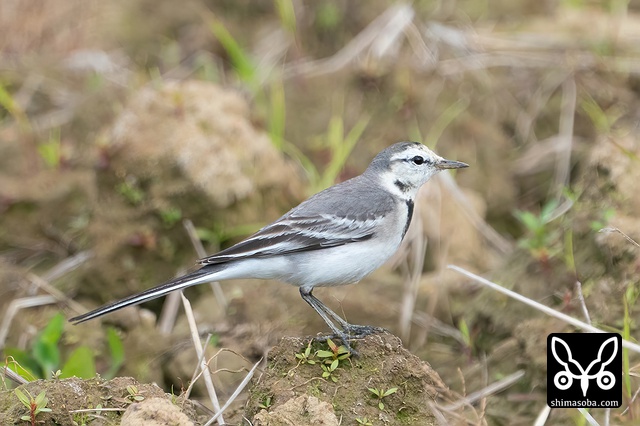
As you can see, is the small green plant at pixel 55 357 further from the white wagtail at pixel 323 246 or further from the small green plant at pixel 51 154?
the small green plant at pixel 51 154

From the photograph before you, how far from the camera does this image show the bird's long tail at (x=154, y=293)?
16.9 feet

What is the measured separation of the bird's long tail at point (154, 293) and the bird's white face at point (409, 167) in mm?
1629

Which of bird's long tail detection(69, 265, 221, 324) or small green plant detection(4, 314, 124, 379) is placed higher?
bird's long tail detection(69, 265, 221, 324)

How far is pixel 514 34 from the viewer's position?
1125 cm

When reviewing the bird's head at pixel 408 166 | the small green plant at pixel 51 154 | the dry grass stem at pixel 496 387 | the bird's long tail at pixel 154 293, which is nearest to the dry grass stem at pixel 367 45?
the small green plant at pixel 51 154

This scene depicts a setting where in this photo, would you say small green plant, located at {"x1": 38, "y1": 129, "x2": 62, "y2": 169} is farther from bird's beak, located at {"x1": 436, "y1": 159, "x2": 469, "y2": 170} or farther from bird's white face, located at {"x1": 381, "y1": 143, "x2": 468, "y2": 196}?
bird's beak, located at {"x1": 436, "y1": 159, "x2": 469, "y2": 170}

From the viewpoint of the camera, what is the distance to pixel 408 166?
21.5 ft

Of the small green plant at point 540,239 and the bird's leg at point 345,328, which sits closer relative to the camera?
the bird's leg at point 345,328

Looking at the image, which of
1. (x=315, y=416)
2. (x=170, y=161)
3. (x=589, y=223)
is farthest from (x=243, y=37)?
(x=315, y=416)

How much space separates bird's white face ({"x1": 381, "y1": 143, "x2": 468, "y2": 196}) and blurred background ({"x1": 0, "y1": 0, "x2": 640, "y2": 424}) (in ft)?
2.80

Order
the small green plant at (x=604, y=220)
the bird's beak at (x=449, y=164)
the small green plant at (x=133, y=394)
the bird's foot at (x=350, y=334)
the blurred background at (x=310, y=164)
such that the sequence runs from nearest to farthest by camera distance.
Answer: the small green plant at (x=133, y=394) < the bird's foot at (x=350, y=334) < the small green plant at (x=604, y=220) < the bird's beak at (x=449, y=164) < the blurred background at (x=310, y=164)

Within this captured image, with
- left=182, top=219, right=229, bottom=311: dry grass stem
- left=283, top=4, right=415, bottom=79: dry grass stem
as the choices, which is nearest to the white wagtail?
left=182, top=219, right=229, bottom=311: dry grass stem

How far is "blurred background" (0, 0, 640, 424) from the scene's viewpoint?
665 cm

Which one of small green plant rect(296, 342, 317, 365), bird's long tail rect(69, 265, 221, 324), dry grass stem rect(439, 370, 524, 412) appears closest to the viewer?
small green plant rect(296, 342, 317, 365)
